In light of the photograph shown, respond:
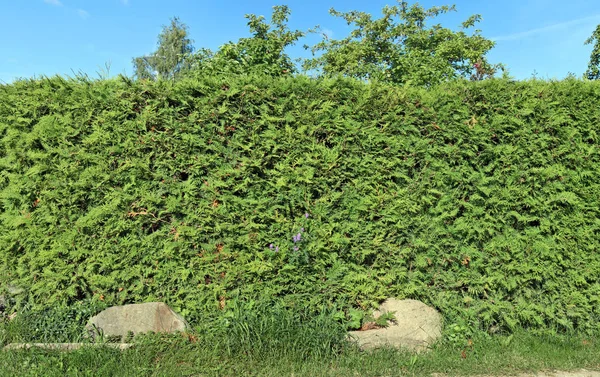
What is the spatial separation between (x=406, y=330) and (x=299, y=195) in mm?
1768

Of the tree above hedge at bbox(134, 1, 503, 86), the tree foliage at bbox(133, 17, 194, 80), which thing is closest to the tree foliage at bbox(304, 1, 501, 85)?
the tree above hedge at bbox(134, 1, 503, 86)

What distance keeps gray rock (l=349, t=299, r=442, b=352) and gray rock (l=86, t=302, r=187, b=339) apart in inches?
71.4

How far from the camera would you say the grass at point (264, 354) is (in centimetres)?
343

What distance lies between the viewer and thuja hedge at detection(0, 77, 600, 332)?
4.11 meters

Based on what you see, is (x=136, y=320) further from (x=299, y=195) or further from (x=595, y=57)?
(x=595, y=57)

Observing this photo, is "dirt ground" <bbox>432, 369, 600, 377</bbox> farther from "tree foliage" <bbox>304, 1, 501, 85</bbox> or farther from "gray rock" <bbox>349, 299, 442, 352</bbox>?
"tree foliage" <bbox>304, 1, 501, 85</bbox>

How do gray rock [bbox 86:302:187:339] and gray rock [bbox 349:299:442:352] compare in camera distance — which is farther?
gray rock [bbox 349:299:442:352]

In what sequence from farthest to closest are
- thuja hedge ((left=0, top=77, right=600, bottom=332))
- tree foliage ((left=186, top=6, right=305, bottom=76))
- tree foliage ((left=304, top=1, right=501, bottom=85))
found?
tree foliage ((left=304, top=1, right=501, bottom=85)), tree foliage ((left=186, top=6, right=305, bottom=76)), thuja hedge ((left=0, top=77, right=600, bottom=332))

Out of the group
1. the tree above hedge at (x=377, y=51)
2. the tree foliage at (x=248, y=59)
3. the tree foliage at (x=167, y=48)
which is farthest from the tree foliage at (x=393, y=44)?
the tree foliage at (x=167, y=48)

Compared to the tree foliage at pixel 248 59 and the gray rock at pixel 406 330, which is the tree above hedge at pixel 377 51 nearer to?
the tree foliage at pixel 248 59

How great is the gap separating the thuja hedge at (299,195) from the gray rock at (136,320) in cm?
19

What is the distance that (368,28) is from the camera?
1598 centimetres

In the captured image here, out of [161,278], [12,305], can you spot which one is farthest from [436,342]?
[12,305]

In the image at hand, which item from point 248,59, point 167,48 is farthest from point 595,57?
point 167,48
